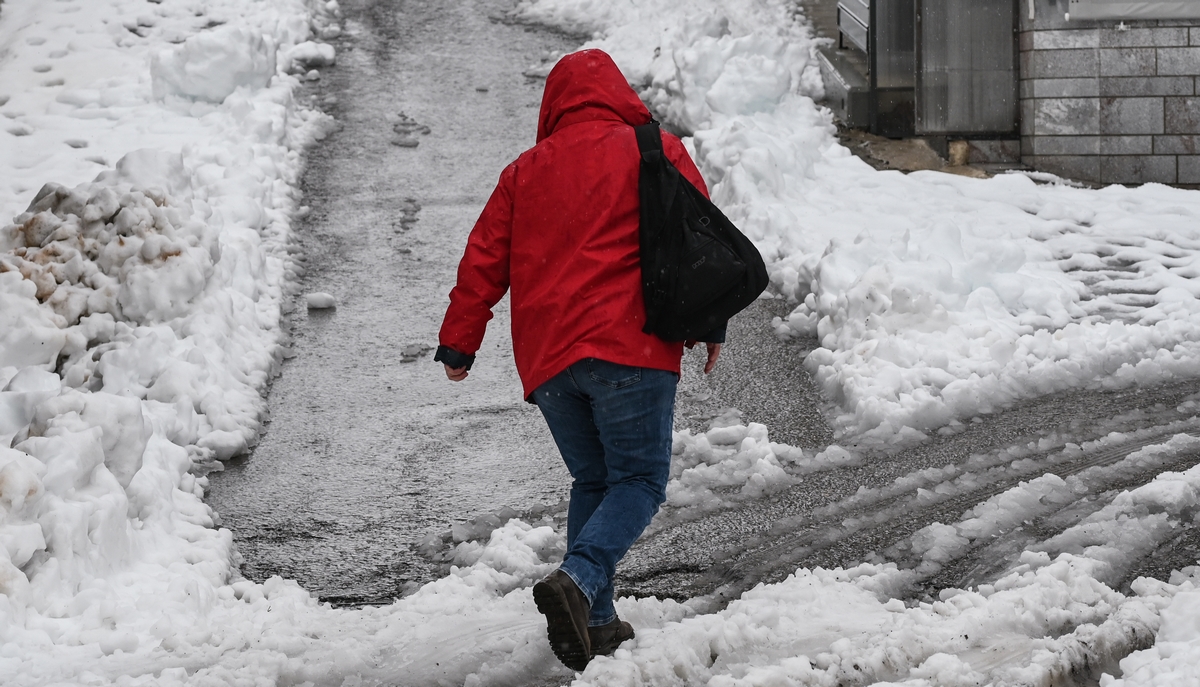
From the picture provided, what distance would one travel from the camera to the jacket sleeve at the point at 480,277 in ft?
10.9

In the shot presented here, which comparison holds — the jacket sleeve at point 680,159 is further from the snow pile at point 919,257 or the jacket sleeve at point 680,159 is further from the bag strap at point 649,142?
the snow pile at point 919,257

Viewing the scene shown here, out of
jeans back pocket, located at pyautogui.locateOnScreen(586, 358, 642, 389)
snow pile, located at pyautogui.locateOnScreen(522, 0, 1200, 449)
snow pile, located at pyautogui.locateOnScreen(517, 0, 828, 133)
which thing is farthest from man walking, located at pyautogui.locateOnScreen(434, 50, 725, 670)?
snow pile, located at pyautogui.locateOnScreen(517, 0, 828, 133)

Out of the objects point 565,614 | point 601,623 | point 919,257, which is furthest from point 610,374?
point 919,257

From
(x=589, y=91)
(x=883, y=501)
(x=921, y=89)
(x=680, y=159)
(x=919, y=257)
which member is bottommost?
(x=883, y=501)

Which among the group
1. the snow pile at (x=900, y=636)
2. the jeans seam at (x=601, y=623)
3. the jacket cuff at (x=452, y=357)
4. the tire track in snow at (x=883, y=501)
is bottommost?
the tire track in snow at (x=883, y=501)

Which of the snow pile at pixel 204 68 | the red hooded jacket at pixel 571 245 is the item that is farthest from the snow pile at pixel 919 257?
the snow pile at pixel 204 68

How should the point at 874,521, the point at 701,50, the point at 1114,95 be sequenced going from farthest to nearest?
the point at 701,50, the point at 1114,95, the point at 874,521

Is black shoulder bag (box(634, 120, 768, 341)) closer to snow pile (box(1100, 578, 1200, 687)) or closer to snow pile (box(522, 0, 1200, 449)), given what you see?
snow pile (box(1100, 578, 1200, 687))

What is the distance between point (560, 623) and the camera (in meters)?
2.93

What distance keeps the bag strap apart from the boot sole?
119cm

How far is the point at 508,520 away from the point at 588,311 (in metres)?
1.82

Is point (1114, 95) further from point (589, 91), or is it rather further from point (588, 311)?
point (588, 311)

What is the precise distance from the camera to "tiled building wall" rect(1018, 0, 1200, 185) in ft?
31.0

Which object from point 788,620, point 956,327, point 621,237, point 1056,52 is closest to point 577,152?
point 621,237
